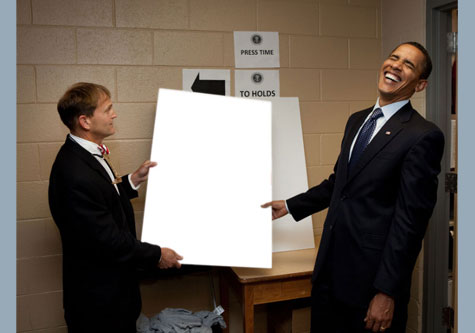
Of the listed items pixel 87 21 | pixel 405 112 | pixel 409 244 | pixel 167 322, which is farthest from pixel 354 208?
pixel 87 21

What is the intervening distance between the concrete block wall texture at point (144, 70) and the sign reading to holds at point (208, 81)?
42mm

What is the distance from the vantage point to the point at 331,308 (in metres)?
1.81

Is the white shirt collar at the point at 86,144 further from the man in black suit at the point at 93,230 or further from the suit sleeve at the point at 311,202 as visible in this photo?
the suit sleeve at the point at 311,202

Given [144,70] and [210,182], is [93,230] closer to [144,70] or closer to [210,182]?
[210,182]

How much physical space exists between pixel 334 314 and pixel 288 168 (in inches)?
37.4

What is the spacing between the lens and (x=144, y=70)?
233 cm

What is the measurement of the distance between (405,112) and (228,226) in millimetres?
893

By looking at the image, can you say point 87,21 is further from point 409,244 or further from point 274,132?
point 409,244

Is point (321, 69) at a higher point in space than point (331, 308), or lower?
higher

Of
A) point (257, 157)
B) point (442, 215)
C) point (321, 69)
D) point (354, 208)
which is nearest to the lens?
point (354, 208)

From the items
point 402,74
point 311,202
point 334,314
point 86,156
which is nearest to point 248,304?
point 334,314

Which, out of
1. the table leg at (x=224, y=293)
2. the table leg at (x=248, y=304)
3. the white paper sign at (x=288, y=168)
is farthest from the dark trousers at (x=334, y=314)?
the table leg at (x=224, y=293)

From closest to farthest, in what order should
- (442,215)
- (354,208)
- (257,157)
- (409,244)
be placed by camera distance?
(409,244) → (354,208) → (257,157) → (442,215)

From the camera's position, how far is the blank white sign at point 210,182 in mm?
1866
